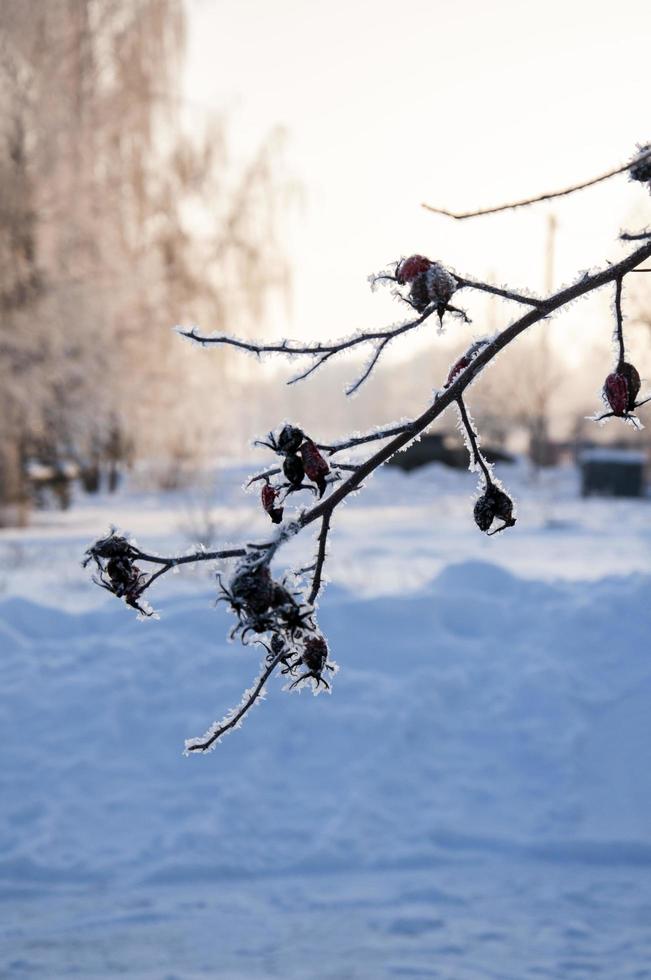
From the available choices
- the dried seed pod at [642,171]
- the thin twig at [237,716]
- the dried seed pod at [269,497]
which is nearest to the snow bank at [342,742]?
the thin twig at [237,716]

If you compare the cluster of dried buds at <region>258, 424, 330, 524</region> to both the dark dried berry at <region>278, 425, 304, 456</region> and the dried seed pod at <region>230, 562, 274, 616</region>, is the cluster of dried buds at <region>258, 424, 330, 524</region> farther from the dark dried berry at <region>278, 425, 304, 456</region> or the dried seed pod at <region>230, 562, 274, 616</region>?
the dried seed pod at <region>230, 562, 274, 616</region>

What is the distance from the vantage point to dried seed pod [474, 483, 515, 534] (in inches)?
53.7

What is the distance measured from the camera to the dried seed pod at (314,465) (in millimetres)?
1196

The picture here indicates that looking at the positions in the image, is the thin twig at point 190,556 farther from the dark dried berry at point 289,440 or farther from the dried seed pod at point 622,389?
the dried seed pod at point 622,389

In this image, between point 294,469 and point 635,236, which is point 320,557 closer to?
point 294,469

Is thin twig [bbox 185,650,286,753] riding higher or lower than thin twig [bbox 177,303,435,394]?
lower

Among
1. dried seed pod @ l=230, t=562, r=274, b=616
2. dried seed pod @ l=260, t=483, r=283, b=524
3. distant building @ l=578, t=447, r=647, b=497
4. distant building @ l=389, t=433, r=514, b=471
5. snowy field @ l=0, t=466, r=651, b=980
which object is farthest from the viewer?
distant building @ l=389, t=433, r=514, b=471

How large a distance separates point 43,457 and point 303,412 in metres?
103

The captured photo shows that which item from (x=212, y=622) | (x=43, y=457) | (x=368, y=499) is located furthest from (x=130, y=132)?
(x=212, y=622)

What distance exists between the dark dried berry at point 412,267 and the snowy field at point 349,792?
3.35 meters

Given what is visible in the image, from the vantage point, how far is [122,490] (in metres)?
25.5

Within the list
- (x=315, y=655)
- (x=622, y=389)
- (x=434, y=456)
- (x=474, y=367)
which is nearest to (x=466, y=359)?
(x=474, y=367)

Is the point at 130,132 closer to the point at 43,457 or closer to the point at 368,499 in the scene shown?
the point at 43,457

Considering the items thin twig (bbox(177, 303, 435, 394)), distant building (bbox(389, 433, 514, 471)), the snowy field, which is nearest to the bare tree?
the snowy field
